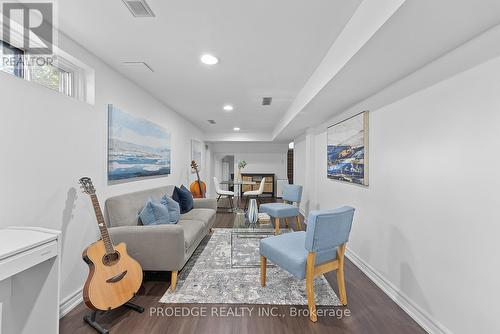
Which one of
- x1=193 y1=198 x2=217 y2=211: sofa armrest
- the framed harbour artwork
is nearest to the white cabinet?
x1=193 y1=198 x2=217 y2=211: sofa armrest

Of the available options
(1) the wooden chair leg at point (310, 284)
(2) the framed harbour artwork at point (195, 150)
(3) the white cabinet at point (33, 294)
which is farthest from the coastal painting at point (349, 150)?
(2) the framed harbour artwork at point (195, 150)

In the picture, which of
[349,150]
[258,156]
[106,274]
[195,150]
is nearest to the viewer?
[106,274]

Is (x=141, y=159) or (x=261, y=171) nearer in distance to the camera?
(x=141, y=159)

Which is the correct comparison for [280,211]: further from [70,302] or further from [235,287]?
[70,302]

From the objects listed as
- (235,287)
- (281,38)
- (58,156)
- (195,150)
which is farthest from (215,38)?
(195,150)

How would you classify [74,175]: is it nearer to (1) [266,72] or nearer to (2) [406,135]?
(1) [266,72]

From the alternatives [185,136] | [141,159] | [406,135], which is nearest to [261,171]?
[185,136]

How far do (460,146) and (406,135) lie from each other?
20.1 inches

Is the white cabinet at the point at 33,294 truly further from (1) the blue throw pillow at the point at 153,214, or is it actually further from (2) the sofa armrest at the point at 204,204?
(2) the sofa armrest at the point at 204,204

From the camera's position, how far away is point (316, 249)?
1.71 meters

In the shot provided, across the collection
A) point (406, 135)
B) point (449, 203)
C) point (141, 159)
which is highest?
point (406, 135)

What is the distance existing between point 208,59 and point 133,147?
1.47 meters

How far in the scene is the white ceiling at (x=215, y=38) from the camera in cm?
146

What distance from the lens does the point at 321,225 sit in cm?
169
